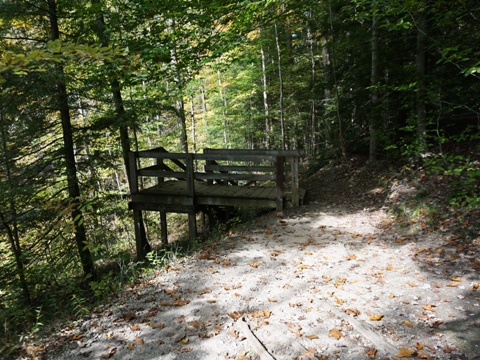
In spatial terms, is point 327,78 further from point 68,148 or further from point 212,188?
point 68,148

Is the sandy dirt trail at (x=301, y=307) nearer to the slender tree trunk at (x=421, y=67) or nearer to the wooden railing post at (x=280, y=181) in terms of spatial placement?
the wooden railing post at (x=280, y=181)

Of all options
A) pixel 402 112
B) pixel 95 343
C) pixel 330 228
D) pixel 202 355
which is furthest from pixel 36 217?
pixel 402 112

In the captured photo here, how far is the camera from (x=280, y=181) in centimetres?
765

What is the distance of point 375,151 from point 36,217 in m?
10.2

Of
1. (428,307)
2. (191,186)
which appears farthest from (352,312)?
(191,186)

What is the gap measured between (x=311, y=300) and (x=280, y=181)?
4.05 m

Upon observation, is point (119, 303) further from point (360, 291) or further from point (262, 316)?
point (360, 291)

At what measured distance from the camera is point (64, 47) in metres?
2.46

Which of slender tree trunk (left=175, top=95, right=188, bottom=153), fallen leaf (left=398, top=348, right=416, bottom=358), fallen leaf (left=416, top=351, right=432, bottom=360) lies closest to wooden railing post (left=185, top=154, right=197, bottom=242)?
slender tree trunk (left=175, top=95, right=188, bottom=153)

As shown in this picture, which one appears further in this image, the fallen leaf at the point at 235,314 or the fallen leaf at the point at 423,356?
the fallen leaf at the point at 235,314

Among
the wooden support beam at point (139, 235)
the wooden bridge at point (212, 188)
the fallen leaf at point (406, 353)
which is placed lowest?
the wooden support beam at point (139, 235)

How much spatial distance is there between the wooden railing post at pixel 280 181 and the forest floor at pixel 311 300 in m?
1.20

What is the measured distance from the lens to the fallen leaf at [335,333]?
318 centimetres

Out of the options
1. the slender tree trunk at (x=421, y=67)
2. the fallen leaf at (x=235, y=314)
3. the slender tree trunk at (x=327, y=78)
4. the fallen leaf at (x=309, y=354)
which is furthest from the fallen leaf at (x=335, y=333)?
the slender tree trunk at (x=327, y=78)
